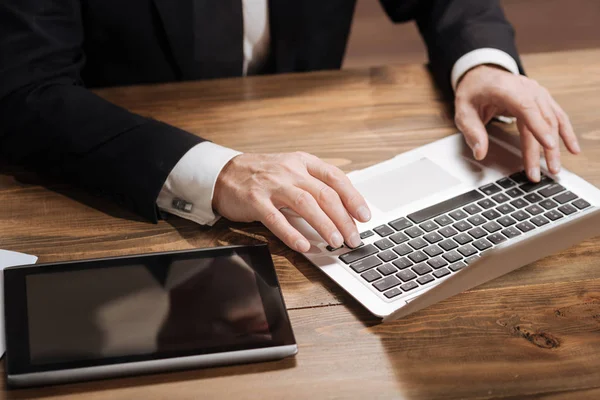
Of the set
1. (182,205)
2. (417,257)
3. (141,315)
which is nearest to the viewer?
(141,315)

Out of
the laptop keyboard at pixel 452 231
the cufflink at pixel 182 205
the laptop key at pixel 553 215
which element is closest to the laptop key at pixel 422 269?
the laptop keyboard at pixel 452 231

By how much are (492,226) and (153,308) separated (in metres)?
0.45

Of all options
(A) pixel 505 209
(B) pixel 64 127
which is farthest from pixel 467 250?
(B) pixel 64 127

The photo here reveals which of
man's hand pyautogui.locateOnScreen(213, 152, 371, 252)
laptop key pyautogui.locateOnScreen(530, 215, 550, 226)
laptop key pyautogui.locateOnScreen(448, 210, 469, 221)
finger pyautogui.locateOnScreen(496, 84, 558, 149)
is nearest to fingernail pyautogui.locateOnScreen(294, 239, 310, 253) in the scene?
man's hand pyautogui.locateOnScreen(213, 152, 371, 252)

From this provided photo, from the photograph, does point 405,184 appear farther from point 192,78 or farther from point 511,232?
point 192,78

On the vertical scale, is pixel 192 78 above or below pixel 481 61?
below

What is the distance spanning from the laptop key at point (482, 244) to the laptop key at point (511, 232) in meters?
0.03

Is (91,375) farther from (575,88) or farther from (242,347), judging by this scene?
(575,88)

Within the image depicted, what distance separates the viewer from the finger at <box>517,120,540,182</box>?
0.99 metres

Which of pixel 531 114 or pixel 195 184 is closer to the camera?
pixel 195 184

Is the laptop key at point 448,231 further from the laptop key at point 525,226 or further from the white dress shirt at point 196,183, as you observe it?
the white dress shirt at point 196,183

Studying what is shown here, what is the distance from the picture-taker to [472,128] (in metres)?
1.07

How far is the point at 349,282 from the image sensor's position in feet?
2.65

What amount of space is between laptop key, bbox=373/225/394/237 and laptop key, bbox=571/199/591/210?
27 centimetres
